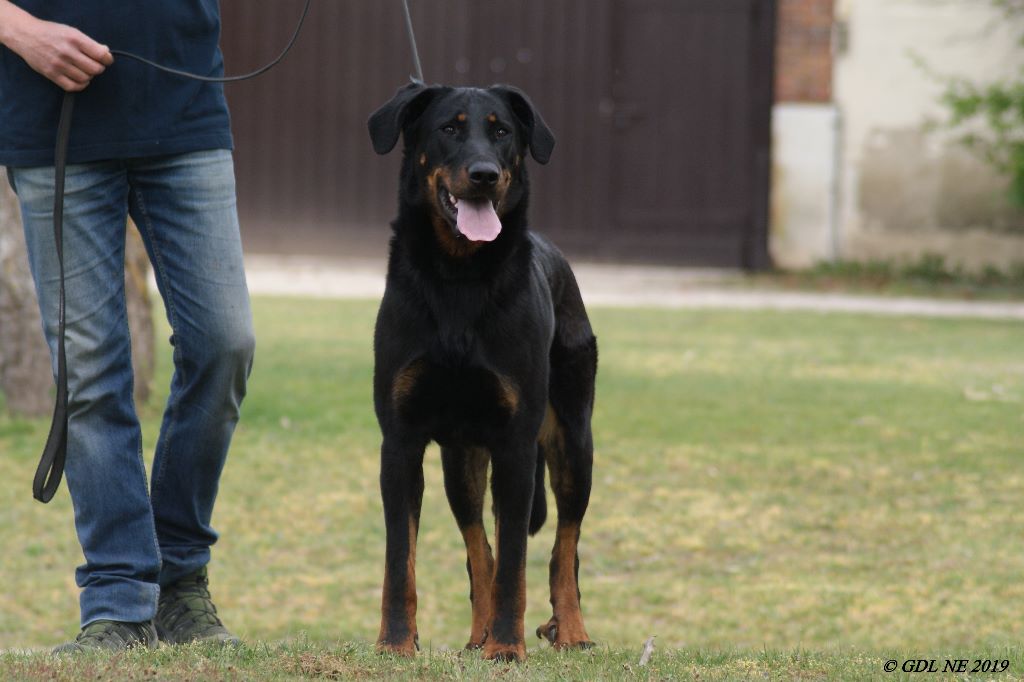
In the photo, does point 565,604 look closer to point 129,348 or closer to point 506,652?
point 506,652

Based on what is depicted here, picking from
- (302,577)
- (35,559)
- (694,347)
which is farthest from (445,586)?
(694,347)

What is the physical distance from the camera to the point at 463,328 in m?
3.65

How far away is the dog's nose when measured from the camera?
11.8 feet

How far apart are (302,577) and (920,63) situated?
11.0 metres

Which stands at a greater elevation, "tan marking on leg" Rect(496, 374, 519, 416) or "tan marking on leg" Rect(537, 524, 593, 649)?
"tan marking on leg" Rect(496, 374, 519, 416)

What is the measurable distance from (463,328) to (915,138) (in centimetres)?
1242

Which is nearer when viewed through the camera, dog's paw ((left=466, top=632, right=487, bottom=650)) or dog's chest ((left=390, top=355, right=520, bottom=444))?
dog's chest ((left=390, top=355, right=520, bottom=444))

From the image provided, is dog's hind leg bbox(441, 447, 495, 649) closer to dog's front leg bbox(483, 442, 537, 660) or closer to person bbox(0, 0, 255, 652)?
dog's front leg bbox(483, 442, 537, 660)

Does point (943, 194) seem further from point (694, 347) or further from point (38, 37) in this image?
point (38, 37)

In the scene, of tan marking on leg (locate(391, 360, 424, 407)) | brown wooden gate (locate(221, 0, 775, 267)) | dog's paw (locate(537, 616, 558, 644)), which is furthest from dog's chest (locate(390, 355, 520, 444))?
brown wooden gate (locate(221, 0, 775, 267))

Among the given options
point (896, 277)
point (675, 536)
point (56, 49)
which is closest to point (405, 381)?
point (56, 49)

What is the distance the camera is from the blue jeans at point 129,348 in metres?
3.69

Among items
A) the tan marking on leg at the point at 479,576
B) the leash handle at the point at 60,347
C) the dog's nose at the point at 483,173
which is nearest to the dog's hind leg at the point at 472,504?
the tan marking on leg at the point at 479,576

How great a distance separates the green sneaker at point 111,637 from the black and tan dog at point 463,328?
0.58 m
